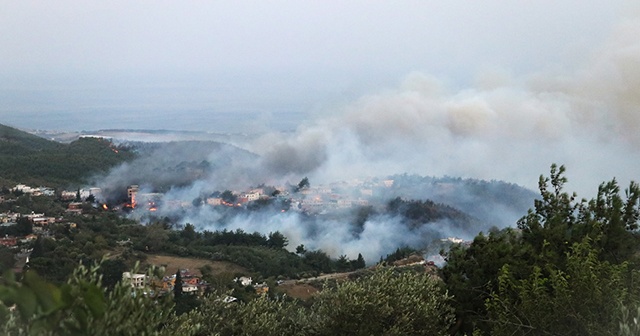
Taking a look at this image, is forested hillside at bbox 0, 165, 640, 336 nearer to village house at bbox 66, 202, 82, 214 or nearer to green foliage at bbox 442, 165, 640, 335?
green foliage at bbox 442, 165, 640, 335

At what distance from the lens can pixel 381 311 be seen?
1170 cm

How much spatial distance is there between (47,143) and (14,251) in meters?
56.3

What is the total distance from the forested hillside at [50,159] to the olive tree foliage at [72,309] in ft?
187

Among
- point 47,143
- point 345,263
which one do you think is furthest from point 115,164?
point 345,263

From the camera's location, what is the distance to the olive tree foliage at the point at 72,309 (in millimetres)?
4273

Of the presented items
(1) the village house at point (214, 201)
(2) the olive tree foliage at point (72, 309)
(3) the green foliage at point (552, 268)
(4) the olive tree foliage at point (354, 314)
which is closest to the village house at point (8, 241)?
(4) the olive tree foliage at point (354, 314)

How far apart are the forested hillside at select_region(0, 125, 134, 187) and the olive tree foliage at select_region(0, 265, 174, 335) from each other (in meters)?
56.9

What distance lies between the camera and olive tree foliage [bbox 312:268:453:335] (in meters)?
11.6

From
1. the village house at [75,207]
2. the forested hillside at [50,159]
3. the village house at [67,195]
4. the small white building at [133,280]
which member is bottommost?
the village house at [75,207]

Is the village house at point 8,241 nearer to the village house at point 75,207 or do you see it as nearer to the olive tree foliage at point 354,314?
the village house at point 75,207

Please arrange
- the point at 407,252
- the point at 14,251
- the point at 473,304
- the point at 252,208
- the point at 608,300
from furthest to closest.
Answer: the point at 252,208 < the point at 407,252 < the point at 14,251 < the point at 473,304 < the point at 608,300

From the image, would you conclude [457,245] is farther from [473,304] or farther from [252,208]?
[252,208]

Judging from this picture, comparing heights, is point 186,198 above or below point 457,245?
below

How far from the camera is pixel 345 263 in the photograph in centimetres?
4678
